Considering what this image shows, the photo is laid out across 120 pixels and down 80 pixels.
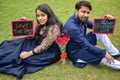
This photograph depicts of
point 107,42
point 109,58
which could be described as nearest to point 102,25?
point 107,42

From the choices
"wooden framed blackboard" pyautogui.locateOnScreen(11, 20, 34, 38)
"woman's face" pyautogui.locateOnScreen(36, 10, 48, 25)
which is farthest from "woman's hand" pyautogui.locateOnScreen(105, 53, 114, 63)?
"wooden framed blackboard" pyautogui.locateOnScreen(11, 20, 34, 38)

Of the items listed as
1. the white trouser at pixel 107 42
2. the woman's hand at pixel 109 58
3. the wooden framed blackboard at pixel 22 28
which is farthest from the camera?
the white trouser at pixel 107 42

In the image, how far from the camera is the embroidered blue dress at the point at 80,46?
3730 millimetres

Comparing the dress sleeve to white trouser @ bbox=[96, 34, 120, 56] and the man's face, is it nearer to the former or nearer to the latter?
the man's face

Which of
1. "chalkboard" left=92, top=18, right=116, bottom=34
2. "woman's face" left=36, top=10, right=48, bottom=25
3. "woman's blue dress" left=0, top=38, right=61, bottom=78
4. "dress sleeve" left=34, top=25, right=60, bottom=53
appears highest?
"woman's face" left=36, top=10, right=48, bottom=25

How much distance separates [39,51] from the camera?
3898 millimetres

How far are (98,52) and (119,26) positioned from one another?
2.11m

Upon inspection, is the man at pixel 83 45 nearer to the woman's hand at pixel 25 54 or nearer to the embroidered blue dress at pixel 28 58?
the embroidered blue dress at pixel 28 58

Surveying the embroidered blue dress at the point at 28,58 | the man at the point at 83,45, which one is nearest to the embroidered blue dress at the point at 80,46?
the man at the point at 83,45

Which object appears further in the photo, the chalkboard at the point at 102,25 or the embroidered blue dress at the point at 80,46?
the chalkboard at the point at 102,25

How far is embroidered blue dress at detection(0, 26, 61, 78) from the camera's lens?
376cm

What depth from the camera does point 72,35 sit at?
383cm

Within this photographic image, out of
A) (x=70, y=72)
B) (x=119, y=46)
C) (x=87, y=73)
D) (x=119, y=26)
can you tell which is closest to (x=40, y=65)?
→ (x=70, y=72)

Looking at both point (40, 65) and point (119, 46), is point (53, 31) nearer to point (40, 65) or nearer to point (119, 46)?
point (40, 65)
